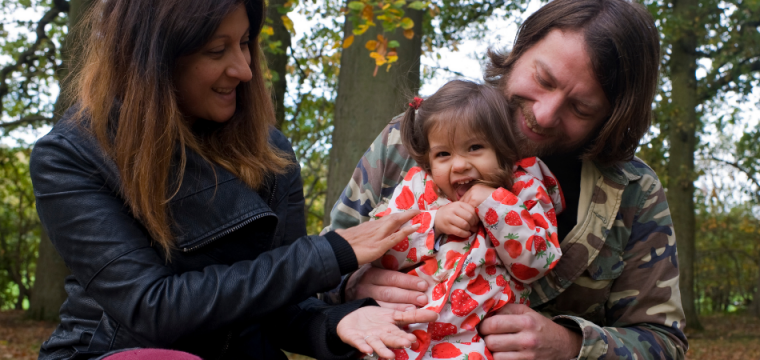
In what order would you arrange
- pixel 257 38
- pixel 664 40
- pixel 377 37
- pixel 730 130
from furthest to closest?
pixel 730 130
pixel 664 40
pixel 377 37
pixel 257 38

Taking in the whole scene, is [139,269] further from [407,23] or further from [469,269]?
[407,23]

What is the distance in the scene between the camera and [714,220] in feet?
47.1

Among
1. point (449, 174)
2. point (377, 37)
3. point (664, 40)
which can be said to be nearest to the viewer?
point (449, 174)

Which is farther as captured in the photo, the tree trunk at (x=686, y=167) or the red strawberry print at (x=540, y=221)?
the tree trunk at (x=686, y=167)

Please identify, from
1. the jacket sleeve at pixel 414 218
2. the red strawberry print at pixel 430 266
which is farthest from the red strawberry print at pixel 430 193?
the red strawberry print at pixel 430 266

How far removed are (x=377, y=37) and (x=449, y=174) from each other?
2.79 meters

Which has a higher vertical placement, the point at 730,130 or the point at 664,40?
the point at 664,40

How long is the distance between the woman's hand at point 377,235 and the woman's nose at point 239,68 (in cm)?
71

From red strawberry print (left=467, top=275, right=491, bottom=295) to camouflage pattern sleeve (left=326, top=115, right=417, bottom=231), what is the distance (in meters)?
0.68

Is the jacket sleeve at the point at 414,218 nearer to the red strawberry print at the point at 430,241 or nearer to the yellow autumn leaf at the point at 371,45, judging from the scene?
the red strawberry print at the point at 430,241

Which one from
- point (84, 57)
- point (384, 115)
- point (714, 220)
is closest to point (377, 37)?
point (384, 115)

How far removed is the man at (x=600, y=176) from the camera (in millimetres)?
2352

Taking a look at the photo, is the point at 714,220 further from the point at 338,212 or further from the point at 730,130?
the point at 338,212

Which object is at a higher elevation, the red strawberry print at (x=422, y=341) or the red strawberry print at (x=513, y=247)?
the red strawberry print at (x=513, y=247)
